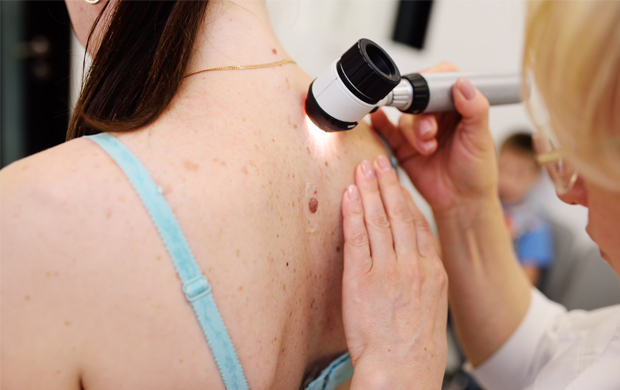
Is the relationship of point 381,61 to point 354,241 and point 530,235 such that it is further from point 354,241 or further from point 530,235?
point 530,235

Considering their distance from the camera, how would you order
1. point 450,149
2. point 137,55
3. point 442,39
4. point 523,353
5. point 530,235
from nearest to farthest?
point 137,55 < point 450,149 < point 523,353 < point 530,235 < point 442,39

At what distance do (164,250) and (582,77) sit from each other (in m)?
0.48

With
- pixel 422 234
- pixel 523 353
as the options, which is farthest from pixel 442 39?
pixel 422 234

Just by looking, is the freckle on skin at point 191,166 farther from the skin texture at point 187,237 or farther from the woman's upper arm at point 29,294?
the woman's upper arm at point 29,294

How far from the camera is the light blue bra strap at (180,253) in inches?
20.5

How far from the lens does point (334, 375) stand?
0.80 m

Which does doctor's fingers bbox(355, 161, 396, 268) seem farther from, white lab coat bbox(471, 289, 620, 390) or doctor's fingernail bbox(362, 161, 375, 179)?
white lab coat bbox(471, 289, 620, 390)

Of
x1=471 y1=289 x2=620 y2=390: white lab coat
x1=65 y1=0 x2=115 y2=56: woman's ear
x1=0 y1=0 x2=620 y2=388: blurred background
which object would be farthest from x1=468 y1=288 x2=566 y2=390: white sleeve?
x1=0 y1=0 x2=620 y2=388: blurred background

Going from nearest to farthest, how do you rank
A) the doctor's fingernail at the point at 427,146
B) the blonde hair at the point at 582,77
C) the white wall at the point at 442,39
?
the blonde hair at the point at 582,77 → the doctor's fingernail at the point at 427,146 → the white wall at the point at 442,39

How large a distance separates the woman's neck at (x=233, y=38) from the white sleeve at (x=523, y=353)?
2.79 feet

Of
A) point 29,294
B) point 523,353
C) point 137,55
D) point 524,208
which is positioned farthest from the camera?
point 524,208

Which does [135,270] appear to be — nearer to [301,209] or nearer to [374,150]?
[301,209]

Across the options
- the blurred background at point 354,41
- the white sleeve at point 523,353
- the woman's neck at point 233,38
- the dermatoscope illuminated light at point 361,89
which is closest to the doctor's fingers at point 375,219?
the dermatoscope illuminated light at point 361,89

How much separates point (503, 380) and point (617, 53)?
92 cm
